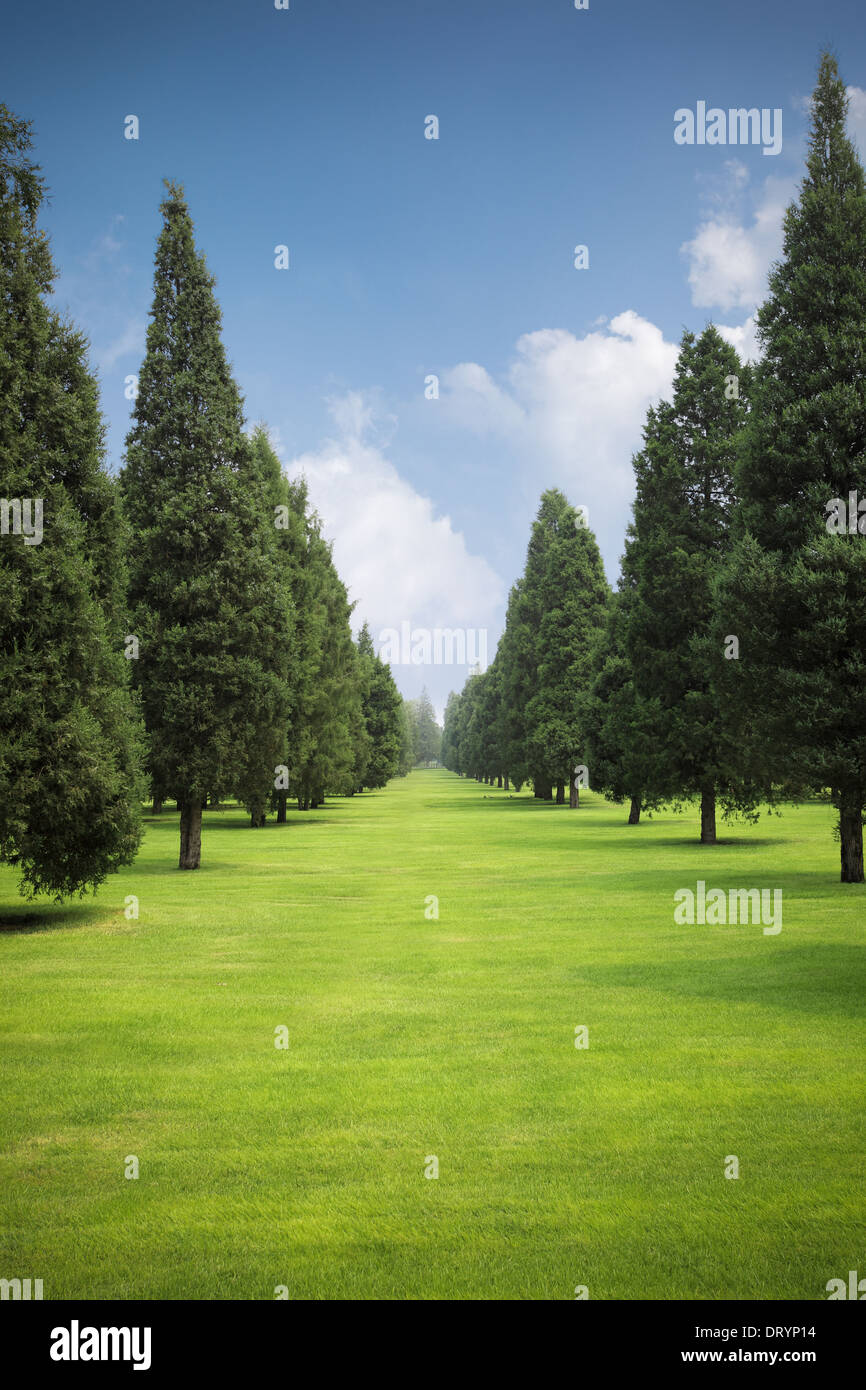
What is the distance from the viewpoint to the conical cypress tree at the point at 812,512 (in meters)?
18.0

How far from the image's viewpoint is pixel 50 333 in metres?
16.2

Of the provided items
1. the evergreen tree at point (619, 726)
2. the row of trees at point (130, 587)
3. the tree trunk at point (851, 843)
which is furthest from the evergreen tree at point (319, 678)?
the tree trunk at point (851, 843)

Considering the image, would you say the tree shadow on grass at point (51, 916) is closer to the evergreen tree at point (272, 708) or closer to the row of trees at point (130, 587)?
the row of trees at point (130, 587)

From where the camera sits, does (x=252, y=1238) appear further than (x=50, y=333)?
No

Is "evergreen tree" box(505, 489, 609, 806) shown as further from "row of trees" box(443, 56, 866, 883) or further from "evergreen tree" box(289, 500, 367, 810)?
"row of trees" box(443, 56, 866, 883)

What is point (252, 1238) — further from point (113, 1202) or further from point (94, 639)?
point (94, 639)

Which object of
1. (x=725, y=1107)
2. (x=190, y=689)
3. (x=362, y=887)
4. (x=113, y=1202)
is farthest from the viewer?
(x=190, y=689)

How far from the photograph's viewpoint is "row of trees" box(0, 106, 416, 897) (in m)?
15.1

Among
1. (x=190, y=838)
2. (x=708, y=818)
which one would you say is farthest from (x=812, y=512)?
(x=190, y=838)

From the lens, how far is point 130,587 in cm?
2356

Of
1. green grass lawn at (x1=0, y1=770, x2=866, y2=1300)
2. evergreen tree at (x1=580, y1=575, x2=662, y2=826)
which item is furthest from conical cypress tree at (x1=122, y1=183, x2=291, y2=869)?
evergreen tree at (x1=580, y1=575, x2=662, y2=826)

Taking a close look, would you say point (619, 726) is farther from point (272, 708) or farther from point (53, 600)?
point (53, 600)

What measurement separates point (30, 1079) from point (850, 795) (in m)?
15.9

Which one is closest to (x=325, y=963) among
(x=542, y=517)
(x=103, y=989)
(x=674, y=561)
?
(x=103, y=989)
